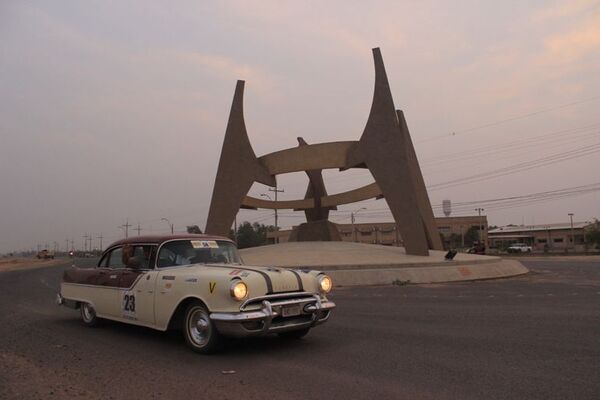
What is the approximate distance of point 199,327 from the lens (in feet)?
21.1

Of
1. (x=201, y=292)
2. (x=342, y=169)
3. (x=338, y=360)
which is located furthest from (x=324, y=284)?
(x=342, y=169)

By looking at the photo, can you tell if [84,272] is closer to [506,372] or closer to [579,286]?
[506,372]

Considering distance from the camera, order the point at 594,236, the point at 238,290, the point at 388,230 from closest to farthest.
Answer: the point at 238,290, the point at 594,236, the point at 388,230

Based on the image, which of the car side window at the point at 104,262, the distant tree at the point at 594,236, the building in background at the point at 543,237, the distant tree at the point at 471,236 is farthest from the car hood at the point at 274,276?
the building in background at the point at 543,237

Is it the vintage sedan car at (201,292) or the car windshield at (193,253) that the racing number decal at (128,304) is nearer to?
the vintage sedan car at (201,292)

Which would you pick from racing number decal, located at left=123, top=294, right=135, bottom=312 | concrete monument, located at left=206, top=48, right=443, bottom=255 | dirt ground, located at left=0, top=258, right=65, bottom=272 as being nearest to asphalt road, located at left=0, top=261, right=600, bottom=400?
racing number decal, located at left=123, top=294, right=135, bottom=312

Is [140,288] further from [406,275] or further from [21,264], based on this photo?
[21,264]

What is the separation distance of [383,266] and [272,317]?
13594mm

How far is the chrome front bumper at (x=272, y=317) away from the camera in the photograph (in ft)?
19.5

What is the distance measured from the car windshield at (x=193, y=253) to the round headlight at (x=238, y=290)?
4.79 feet

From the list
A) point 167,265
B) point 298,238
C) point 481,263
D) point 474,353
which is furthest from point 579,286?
point 298,238

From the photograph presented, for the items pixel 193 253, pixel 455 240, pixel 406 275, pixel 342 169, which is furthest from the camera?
pixel 455 240

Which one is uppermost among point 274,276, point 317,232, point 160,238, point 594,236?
point 317,232

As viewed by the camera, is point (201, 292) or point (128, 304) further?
point (128, 304)
